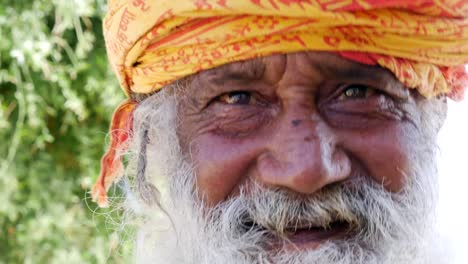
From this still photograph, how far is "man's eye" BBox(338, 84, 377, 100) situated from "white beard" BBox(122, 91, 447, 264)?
21 centimetres

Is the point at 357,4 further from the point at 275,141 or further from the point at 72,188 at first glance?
the point at 72,188

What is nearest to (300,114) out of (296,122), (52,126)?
(296,122)

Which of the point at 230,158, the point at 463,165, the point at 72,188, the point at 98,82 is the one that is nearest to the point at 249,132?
the point at 230,158

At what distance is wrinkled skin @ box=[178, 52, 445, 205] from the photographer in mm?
1938

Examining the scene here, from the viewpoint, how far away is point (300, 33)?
1959 millimetres

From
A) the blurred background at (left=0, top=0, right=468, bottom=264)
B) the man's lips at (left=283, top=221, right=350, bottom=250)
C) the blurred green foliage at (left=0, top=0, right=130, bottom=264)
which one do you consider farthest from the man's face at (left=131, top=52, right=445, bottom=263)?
the blurred green foliage at (left=0, top=0, right=130, bottom=264)

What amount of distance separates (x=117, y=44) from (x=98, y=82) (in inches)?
87.9

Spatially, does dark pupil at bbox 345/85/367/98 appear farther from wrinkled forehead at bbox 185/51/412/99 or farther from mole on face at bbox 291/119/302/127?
mole on face at bbox 291/119/302/127

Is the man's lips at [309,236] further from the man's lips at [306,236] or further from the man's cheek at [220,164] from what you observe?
the man's cheek at [220,164]

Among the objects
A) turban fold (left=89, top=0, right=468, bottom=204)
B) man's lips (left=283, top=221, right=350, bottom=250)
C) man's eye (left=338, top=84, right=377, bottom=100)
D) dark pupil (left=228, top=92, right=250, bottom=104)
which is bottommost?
man's lips (left=283, top=221, right=350, bottom=250)

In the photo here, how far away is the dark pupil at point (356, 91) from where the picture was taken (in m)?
2.06

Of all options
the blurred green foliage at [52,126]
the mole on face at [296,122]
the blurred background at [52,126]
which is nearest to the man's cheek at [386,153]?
the mole on face at [296,122]

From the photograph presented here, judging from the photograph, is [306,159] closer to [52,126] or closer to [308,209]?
[308,209]

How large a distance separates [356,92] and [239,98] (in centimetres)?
30
